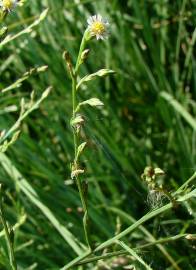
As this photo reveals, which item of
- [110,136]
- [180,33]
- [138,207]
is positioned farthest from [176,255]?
[180,33]

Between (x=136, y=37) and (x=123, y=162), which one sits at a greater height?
(x=136, y=37)

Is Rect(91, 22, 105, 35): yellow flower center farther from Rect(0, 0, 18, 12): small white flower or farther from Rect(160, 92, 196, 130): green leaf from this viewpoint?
Rect(160, 92, 196, 130): green leaf

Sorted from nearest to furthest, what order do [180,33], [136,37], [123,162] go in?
[123,162] < [180,33] < [136,37]

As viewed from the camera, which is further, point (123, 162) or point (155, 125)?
point (155, 125)

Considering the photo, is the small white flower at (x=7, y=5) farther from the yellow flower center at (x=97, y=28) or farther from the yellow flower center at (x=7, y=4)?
the yellow flower center at (x=97, y=28)

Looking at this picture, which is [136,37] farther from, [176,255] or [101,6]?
[176,255]

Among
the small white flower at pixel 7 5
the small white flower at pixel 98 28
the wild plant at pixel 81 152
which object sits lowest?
Result: the wild plant at pixel 81 152

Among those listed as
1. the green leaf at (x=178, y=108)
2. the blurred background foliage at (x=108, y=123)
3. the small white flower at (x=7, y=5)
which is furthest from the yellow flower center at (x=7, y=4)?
the green leaf at (x=178, y=108)

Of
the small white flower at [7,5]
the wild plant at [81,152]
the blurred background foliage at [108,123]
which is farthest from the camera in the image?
the blurred background foliage at [108,123]
